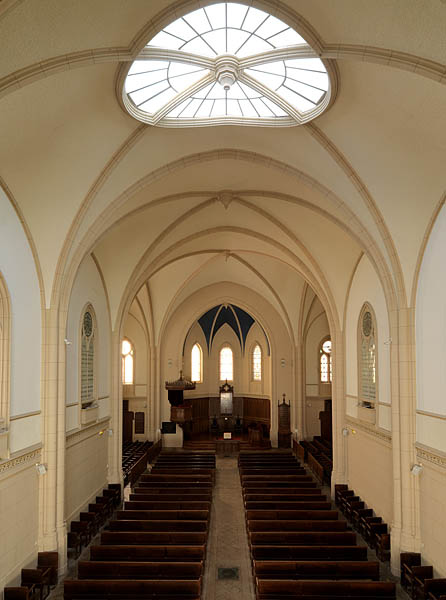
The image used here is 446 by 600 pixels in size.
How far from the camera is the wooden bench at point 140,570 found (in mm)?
12180

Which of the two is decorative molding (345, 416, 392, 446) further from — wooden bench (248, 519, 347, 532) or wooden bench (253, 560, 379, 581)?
wooden bench (253, 560, 379, 581)

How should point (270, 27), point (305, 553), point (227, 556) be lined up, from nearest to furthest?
point (270, 27), point (305, 553), point (227, 556)

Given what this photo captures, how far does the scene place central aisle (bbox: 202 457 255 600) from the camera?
1267 cm

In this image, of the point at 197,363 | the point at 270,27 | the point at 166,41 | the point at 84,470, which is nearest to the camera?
the point at 270,27


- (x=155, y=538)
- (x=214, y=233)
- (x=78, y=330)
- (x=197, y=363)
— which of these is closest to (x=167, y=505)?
(x=155, y=538)

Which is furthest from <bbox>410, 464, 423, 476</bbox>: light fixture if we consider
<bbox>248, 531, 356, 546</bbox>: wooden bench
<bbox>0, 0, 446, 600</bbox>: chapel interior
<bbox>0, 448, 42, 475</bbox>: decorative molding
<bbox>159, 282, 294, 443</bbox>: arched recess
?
<bbox>159, 282, 294, 443</bbox>: arched recess

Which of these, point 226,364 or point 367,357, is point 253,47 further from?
point 226,364

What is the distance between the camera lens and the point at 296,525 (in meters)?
15.4

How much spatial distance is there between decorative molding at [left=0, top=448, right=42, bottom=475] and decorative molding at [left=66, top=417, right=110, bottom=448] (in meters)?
2.47

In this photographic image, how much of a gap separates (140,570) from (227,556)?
3.58m

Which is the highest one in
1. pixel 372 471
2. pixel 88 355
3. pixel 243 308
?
pixel 243 308

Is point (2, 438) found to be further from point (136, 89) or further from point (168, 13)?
point (168, 13)

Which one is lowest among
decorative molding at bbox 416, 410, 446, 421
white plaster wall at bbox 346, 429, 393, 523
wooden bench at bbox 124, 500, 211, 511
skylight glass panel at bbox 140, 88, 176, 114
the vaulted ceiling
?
wooden bench at bbox 124, 500, 211, 511

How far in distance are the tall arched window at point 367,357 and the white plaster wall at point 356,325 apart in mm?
357
